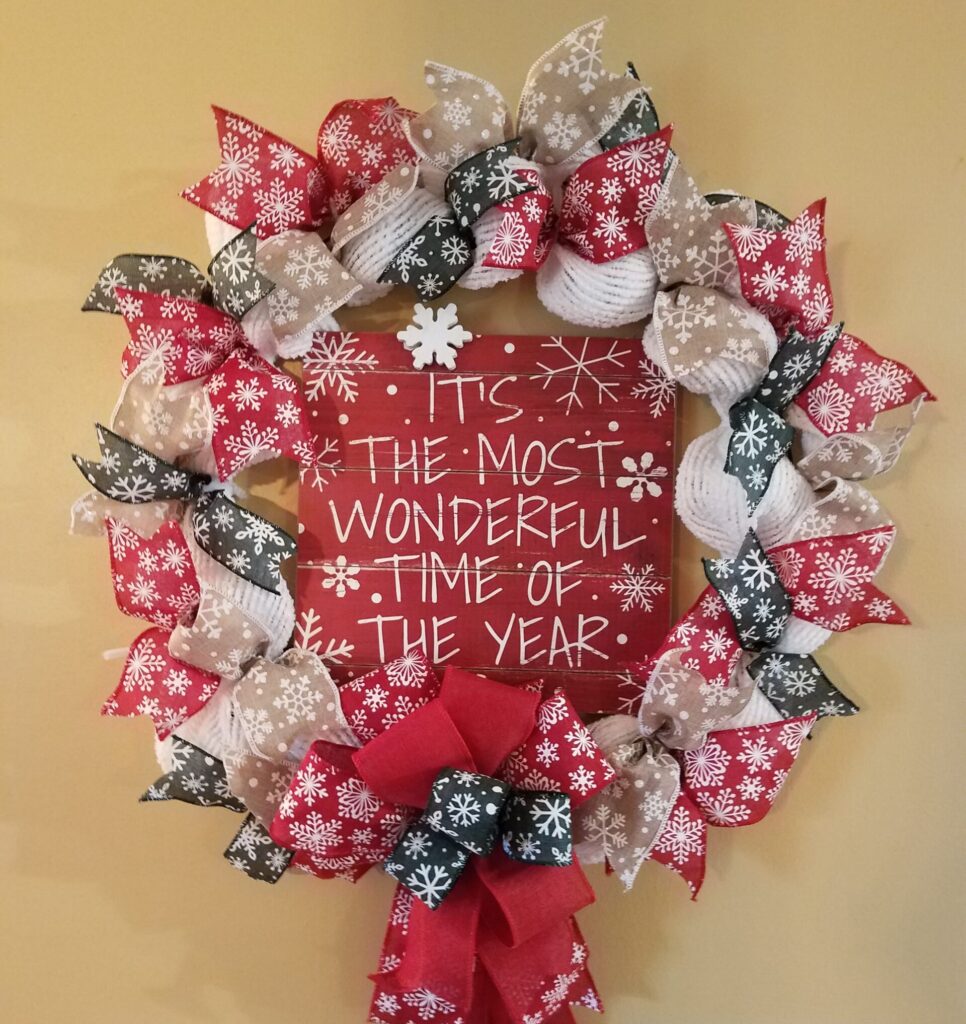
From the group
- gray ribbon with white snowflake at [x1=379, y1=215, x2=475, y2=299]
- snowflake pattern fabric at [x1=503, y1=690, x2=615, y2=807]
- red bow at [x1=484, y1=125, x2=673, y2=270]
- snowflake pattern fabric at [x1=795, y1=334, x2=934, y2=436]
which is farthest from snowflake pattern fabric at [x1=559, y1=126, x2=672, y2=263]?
snowflake pattern fabric at [x1=503, y1=690, x2=615, y2=807]

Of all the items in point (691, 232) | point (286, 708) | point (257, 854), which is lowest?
point (257, 854)

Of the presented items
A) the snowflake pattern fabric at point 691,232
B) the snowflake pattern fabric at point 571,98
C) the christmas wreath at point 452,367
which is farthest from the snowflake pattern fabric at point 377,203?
the snowflake pattern fabric at point 691,232

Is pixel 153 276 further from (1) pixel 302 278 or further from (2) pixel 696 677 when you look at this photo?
(2) pixel 696 677

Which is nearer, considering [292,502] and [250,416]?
[250,416]

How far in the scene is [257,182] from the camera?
0.81 metres

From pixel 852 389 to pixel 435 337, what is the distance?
40 centimetres

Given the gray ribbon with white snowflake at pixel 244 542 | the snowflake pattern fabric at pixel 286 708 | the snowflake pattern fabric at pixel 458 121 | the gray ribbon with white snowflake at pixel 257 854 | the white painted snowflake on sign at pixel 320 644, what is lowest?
the gray ribbon with white snowflake at pixel 257 854

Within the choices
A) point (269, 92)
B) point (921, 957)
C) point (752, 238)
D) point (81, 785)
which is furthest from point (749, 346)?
point (81, 785)

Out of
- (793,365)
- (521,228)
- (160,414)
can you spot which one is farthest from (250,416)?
(793,365)

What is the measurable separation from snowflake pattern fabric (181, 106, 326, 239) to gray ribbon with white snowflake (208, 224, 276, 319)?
0.03 m

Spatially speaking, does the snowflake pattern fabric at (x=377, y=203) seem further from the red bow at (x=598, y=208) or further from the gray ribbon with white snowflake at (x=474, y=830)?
the gray ribbon with white snowflake at (x=474, y=830)

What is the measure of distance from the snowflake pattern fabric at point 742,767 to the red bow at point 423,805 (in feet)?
0.33

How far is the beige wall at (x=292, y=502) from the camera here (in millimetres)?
891

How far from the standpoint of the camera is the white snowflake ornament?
85cm
